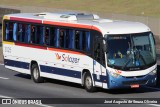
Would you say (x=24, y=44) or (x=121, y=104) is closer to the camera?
(x=121, y=104)

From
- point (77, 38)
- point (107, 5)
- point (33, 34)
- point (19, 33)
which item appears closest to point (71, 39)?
point (77, 38)

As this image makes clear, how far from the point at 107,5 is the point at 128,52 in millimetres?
37287

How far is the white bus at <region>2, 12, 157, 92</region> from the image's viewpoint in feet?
80.0

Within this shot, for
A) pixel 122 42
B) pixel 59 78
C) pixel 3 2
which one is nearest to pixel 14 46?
pixel 59 78

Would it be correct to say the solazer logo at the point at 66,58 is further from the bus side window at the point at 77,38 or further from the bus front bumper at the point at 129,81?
the bus front bumper at the point at 129,81

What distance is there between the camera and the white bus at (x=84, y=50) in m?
24.4

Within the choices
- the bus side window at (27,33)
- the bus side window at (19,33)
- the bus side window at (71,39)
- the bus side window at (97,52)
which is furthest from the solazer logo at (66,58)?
the bus side window at (19,33)

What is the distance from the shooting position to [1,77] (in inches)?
1203

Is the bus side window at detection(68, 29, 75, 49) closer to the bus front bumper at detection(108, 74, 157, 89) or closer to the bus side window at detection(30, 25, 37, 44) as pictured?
the bus side window at detection(30, 25, 37, 44)

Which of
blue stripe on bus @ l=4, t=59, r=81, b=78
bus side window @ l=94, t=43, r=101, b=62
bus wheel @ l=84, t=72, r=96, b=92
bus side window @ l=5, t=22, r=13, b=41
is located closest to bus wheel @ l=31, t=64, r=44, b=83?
blue stripe on bus @ l=4, t=59, r=81, b=78

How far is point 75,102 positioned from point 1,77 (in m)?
8.76

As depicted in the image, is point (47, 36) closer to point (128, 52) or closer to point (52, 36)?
point (52, 36)

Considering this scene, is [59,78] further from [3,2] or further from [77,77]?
[3,2]

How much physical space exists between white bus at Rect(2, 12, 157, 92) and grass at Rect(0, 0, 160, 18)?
83.1 ft
